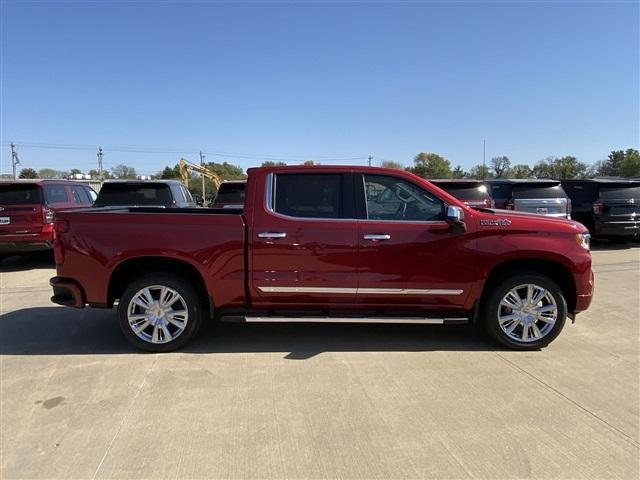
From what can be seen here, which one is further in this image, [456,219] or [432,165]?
[432,165]

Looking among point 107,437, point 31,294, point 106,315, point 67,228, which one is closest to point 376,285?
point 107,437

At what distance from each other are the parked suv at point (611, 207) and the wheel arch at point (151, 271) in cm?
1100

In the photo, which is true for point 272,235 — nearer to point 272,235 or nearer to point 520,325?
point 272,235

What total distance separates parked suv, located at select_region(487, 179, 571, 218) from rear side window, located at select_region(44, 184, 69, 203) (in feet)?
34.1

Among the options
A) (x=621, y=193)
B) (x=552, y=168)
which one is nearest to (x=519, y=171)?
(x=552, y=168)

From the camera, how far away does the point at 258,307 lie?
514 cm

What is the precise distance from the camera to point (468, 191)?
456 inches

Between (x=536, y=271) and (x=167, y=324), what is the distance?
384cm

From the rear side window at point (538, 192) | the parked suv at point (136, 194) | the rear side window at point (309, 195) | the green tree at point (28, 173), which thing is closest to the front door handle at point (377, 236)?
the rear side window at point (309, 195)

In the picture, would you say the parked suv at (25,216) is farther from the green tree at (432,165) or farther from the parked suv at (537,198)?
the green tree at (432,165)

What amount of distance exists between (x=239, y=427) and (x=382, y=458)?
1036mm

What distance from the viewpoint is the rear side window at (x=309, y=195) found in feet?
16.5

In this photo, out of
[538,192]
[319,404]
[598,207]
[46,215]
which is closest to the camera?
[319,404]

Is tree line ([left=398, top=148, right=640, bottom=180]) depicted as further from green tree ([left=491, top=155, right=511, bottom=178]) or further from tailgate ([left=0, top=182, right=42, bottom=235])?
tailgate ([left=0, top=182, right=42, bottom=235])
